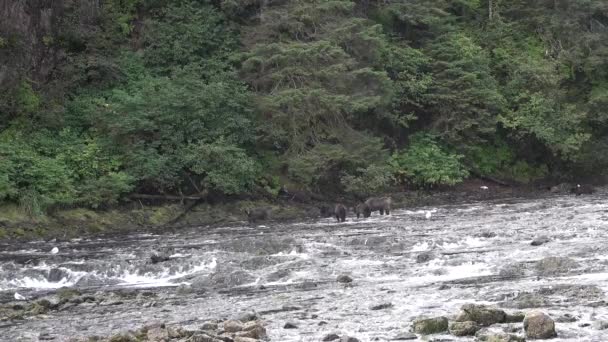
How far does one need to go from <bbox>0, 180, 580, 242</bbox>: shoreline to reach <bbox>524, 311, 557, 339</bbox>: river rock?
19.0 meters

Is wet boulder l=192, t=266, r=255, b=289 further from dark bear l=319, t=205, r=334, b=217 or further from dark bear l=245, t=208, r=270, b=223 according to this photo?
dark bear l=319, t=205, r=334, b=217

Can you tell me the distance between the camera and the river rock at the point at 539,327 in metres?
10.1

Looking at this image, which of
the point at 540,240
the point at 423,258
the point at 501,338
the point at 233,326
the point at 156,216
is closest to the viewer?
the point at 501,338

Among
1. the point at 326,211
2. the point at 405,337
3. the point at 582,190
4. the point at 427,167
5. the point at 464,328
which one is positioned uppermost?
the point at 427,167

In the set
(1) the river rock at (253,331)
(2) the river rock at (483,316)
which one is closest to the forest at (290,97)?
(1) the river rock at (253,331)

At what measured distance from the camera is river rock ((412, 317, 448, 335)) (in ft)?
35.8

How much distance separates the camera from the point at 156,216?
2991 cm

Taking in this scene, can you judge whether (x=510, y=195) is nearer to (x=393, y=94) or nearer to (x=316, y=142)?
(x=393, y=94)

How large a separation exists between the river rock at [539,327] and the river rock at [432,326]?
3.64 ft

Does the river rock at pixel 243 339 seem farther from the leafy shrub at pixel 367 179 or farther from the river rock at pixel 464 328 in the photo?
the leafy shrub at pixel 367 179

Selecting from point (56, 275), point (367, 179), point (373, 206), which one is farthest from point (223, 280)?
point (367, 179)

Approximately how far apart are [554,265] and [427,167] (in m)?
21.4

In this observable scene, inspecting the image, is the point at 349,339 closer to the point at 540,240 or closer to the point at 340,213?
the point at 540,240

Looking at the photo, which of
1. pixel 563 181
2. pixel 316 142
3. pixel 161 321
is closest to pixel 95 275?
pixel 161 321
